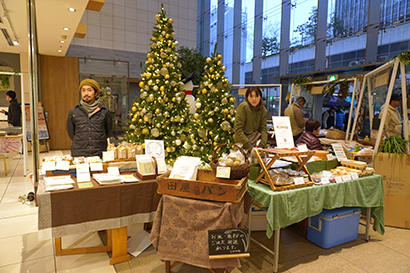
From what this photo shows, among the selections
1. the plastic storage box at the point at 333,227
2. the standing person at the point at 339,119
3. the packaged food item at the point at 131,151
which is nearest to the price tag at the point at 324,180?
the plastic storage box at the point at 333,227

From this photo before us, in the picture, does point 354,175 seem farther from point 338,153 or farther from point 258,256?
point 258,256

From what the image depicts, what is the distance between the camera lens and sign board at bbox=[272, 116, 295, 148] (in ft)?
7.78

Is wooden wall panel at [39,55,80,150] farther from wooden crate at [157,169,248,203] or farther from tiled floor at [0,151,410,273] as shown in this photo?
wooden crate at [157,169,248,203]

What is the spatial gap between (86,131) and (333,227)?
2.82m

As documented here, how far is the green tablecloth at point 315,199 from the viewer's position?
2193 mm

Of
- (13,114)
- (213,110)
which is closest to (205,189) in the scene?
(213,110)

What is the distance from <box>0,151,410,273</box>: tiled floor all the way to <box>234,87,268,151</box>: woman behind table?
3.45 feet

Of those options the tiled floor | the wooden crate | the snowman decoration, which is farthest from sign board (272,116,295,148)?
the snowman decoration

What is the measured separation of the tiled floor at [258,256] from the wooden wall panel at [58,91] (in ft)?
19.2

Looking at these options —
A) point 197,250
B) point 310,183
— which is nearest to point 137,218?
point 197,250

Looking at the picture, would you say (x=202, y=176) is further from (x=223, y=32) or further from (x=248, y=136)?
(x=223, y=32)

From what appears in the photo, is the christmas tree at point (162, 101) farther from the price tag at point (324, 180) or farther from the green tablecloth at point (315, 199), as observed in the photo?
the price tag at point (324, 180)

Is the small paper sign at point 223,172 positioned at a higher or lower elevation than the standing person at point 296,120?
lower

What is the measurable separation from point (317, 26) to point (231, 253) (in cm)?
805
